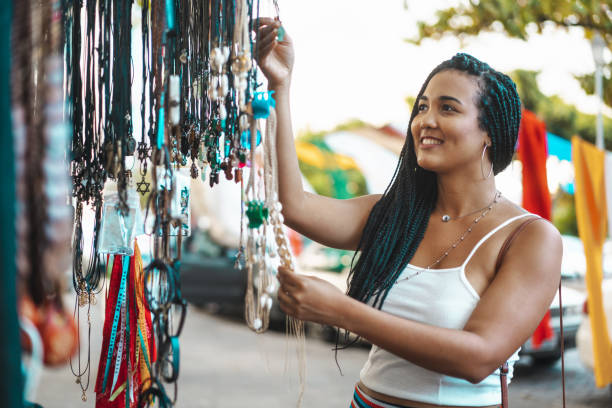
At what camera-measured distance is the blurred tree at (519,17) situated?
151 inches

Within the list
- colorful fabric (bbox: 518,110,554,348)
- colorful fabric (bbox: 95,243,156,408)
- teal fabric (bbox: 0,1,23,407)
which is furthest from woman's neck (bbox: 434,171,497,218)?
colorful fabric (bbox: 518,110,554,348)

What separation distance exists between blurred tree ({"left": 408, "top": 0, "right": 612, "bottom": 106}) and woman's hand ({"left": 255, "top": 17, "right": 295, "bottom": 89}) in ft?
9.82

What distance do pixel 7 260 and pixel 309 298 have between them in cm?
58

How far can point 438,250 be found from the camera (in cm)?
157

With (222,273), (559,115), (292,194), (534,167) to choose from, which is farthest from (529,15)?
(559,115)

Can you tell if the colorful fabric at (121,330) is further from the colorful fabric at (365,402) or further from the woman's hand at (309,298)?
the colorful fabric at (365,402)

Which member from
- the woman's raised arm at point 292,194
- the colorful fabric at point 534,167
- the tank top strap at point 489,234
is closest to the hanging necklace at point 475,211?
the tank top strap at point 489,234

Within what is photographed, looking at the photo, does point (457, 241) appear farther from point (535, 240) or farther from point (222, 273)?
point (222, 273)

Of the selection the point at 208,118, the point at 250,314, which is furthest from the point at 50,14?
the point at 250,314

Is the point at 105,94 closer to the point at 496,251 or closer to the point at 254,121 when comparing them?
the point at 254,121

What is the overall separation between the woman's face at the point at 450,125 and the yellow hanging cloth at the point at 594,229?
9.11 feet

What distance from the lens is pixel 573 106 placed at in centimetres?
1923

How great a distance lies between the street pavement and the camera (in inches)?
191

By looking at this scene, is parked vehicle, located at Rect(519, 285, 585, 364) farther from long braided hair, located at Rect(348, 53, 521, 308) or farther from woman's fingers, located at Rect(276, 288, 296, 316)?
woman's fingers, located at Rect(276, 288, 296, 316)
